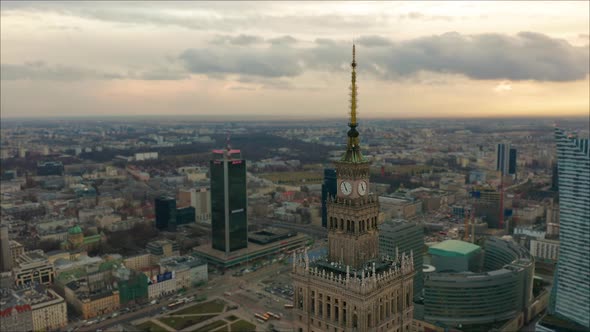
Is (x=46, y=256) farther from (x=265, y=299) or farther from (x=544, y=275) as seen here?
(x=544, y=275)

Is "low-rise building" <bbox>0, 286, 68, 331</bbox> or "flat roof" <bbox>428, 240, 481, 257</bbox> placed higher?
Answer: "flat roof" <bbox>428, 240, 481, 257</bbox>

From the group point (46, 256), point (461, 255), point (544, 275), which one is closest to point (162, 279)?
point (46, 256)

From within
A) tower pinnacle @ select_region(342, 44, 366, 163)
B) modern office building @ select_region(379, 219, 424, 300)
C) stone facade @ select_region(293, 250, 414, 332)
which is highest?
tower pinnacle @ select_region(342, 44, 366, 163)

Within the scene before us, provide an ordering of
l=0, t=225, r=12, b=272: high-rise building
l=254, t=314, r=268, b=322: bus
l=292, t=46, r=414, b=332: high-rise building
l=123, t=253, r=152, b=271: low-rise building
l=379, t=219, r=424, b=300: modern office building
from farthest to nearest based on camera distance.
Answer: l=123, t=253, r=152, b=271: low-rise building < l=0, t=225, r=12, b=272: high-rise building < l=254, t=314, r=268, b=322: bus < l=379, t=219, r=424, b=300: modern office building < l=292, t=46, r=414, b=332: high-rise building

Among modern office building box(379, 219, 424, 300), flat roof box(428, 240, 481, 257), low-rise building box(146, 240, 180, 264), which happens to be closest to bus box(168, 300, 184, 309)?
low-rise building box(146, 240, 180, 264)

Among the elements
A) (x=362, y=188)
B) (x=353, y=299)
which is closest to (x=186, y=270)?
(x=362, y=188)

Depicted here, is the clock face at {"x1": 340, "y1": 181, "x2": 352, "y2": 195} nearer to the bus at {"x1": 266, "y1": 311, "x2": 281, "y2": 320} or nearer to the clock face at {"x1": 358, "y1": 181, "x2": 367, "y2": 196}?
the clock face at {"x1": 358, "y1": 181, "x2": 367, "y2": 196}

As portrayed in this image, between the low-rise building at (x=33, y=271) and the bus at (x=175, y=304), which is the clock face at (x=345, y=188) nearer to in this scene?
the bus at (x=175, y=304)

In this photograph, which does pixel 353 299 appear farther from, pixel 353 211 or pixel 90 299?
pixel 90 299
